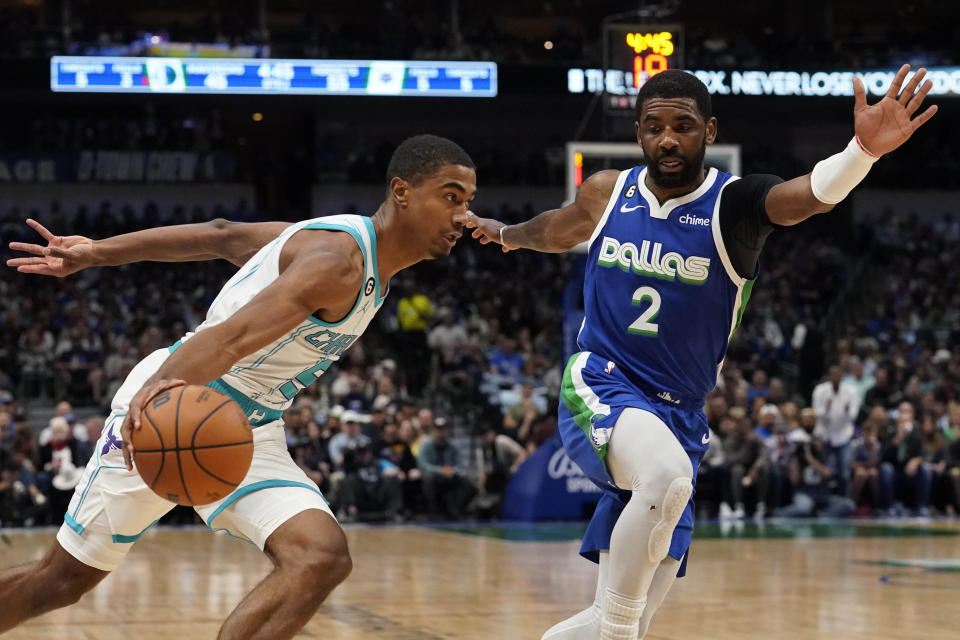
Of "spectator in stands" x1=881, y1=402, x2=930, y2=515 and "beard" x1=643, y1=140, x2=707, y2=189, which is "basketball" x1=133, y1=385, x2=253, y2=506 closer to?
"beard" x1=643, y1=140, x2=707, y2=189

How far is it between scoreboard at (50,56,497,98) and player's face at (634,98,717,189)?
650 inches

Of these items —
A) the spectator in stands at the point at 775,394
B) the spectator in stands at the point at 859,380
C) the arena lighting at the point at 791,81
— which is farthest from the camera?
the arena lighting at the point at 791,81

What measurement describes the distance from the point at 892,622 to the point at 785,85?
16584 millimetres

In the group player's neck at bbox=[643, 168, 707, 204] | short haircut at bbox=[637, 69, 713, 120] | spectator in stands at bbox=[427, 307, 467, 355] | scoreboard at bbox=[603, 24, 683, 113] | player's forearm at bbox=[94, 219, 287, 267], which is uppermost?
scoreboard at bbox=[603, 24, 683, 113]

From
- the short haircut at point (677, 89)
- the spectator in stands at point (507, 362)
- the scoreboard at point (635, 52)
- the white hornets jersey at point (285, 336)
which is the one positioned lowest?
the spectator in stands at point (507, 362)

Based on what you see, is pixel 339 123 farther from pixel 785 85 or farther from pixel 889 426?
pixel 889 426

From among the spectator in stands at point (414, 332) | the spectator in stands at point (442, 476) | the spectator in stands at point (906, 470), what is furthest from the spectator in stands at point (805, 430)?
the spectator in stands at point (414, 332)

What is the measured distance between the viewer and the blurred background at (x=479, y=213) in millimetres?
14828

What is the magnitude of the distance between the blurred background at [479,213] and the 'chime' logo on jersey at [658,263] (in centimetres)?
864

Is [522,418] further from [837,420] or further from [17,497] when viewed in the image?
[17,497]

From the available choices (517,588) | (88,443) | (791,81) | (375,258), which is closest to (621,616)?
(375,258)

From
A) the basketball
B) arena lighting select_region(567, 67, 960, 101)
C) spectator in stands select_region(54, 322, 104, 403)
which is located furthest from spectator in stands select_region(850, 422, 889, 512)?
the basketball

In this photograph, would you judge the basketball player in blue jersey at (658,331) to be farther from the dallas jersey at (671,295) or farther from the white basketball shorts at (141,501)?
the white basketball shorts at (141,501)

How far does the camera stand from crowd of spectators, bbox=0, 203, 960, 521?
14.8m
